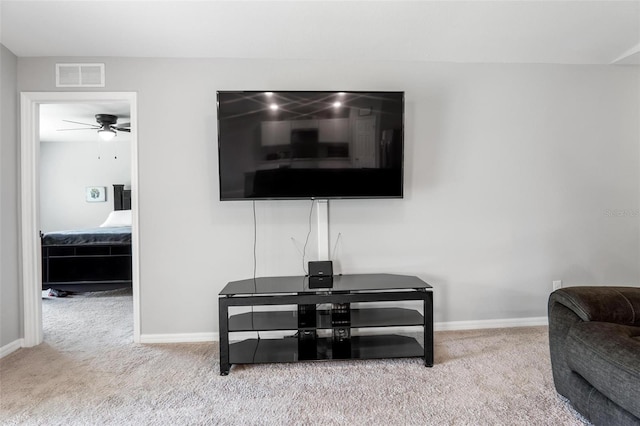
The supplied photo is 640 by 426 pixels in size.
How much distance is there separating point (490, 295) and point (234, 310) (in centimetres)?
Result: 213

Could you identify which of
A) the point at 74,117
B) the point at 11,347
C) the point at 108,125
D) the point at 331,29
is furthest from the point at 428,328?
the point at 74,117

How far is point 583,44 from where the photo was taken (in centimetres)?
265

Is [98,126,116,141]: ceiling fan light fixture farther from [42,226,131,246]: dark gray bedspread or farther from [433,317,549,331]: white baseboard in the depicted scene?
[433,317,549,331]: white baseboard

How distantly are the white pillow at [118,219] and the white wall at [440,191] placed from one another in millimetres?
3404

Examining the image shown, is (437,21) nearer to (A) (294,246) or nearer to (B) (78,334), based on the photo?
(A) (294,246)

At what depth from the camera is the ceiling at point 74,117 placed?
13.3ft

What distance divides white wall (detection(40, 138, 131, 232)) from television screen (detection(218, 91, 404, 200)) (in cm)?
484

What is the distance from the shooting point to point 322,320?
2.37 meters

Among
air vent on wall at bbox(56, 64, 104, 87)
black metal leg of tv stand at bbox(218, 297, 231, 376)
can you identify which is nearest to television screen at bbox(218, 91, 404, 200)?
black metal leg of tv stand at bbox(218, 297, 231, 376)

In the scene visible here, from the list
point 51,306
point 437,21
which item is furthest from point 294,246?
point 51,306

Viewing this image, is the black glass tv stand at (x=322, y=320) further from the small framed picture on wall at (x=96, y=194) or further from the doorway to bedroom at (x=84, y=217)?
the small framed picture on wall at (x=96, y=194)

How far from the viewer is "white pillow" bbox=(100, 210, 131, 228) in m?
5.64

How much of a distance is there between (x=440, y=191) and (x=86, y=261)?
412 cm

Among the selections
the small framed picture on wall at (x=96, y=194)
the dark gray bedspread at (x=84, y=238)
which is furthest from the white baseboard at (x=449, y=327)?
the small framed picture on wall at (x=96, y=194)
